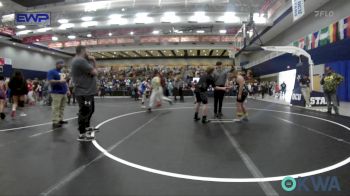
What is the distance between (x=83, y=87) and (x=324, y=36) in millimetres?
16887

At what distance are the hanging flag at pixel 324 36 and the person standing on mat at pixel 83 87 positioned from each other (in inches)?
636

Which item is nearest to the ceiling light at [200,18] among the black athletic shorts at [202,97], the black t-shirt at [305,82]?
the black t-shirt at [305,82]

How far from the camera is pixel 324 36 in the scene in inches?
687

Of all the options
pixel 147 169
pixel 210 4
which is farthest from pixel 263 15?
pixel 147 169

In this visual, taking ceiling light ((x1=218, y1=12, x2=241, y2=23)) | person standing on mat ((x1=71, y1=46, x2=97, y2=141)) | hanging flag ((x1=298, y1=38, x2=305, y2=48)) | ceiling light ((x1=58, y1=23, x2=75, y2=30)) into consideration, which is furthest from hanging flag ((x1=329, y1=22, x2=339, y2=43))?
ceiling light ((x1=58, y1=23, x2=75, y2=30))

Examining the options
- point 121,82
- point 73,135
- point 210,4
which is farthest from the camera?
point 121,82

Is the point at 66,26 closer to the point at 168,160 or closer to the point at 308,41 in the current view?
the point at 308,41

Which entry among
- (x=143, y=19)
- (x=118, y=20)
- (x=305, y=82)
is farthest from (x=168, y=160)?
(x=118, y=20)

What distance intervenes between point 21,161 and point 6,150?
907 millimetres

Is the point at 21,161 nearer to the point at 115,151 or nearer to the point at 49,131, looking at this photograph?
the point at 115,151

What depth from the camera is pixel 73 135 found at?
19.2 ft

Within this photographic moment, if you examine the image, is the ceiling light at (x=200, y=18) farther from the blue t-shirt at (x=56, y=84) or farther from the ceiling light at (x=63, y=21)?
the blue t-shirt at (x=56, y=84)

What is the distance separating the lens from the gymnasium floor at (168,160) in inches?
114

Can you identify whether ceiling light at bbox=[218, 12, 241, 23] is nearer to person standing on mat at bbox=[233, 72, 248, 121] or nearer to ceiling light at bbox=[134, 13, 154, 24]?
ceiling light at bbox=[134, 13, 154, 24]
